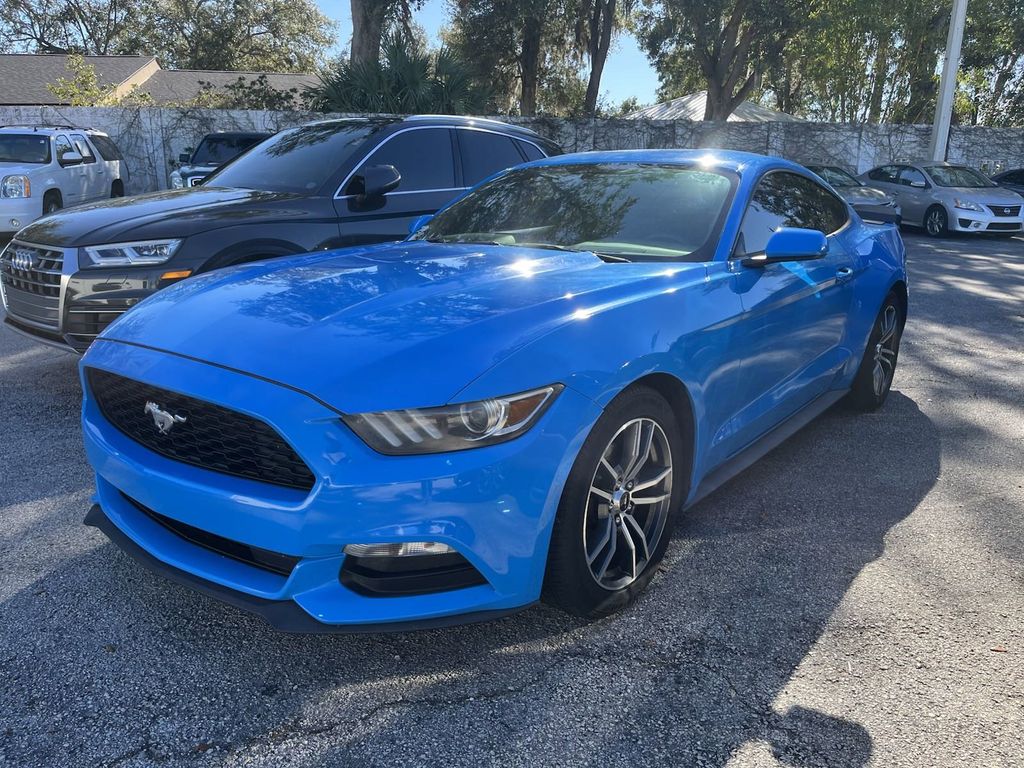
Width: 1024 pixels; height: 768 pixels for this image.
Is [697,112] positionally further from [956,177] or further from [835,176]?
[835,176]

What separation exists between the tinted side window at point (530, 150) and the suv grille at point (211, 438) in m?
4.60

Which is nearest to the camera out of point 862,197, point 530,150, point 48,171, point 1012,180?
point 530,150

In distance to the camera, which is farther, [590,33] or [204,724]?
[590,33]

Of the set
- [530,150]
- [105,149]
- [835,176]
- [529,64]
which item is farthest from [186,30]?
[530,150]

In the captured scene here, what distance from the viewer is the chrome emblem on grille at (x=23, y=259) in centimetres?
479

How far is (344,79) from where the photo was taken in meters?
19.0

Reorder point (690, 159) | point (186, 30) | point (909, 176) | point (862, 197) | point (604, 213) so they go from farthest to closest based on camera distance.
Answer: point (186, 30) → point (909, 176) → point (862, 197) → point (690, 159) → point (604, 213)

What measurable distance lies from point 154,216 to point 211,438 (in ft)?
9.74

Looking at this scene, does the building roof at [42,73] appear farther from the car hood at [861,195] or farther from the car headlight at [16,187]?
the car hood at [861,195]

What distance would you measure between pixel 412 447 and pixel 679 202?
6.54ft

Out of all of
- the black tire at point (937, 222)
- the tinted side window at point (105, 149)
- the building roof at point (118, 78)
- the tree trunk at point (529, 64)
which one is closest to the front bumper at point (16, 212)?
the tinted side window at point (105, 149)

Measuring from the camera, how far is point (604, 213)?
367 cm

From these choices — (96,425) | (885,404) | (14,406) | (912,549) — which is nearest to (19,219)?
(14,406)

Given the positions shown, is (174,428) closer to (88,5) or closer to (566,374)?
(566,374)
